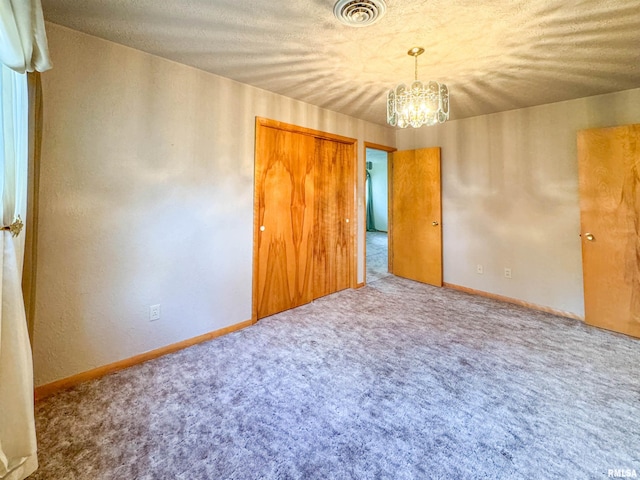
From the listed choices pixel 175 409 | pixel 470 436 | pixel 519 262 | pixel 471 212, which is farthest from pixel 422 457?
pixel 471 212

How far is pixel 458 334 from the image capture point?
8.50 ft

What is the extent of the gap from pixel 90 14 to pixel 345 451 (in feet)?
9.28

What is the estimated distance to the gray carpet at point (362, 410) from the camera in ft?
4.30

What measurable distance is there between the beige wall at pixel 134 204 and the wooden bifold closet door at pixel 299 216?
7.3 inches

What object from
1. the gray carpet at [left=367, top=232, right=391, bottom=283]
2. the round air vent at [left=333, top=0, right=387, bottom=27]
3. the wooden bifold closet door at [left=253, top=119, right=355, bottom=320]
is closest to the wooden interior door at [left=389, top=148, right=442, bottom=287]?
the gray carpet at [left=367, top=232, right=391, bottom=283]

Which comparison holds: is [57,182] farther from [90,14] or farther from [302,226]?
[302,226]

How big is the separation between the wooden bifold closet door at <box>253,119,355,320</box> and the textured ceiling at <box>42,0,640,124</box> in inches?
26.9

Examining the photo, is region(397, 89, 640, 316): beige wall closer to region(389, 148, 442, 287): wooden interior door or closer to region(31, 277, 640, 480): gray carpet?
region(389, 148, 442, 287): wooden interior door

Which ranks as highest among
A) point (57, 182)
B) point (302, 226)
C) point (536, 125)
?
point (536, 125)

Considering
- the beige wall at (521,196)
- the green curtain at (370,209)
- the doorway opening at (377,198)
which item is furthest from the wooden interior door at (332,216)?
the green curtain at (370,209)

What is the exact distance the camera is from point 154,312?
222cm

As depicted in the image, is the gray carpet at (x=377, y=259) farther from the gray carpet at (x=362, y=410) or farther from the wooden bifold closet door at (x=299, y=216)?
the gray carpet at (x=362, y=410)

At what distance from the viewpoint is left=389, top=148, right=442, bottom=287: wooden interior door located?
405 centimetres

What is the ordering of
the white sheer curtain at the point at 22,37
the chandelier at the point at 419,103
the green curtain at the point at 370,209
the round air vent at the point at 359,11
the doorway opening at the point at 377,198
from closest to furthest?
the white sheer curtain at the point at 22,37 < the round air vent at the point at 359,11 < the chandelier at the point at 419,103 < the doorway opening at the point at 377,198 < the green curtain at the point at 370,209
